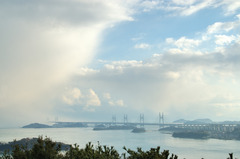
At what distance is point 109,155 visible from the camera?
14.9m

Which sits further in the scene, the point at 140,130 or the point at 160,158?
the point at 140,130

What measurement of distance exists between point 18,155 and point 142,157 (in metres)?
7.07

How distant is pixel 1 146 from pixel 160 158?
7798cm

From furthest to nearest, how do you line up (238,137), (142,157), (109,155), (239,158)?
(238,137), (239,158), (109,155), (142,157)

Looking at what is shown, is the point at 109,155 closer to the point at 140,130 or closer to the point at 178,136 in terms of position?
the point at 178,136

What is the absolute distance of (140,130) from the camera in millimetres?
172500

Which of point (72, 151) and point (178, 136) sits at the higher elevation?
point (72, 151)

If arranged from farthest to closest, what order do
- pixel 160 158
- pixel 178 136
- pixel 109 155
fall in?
1. pixel 178 136
2. pixel 109 155
3. pixel 160 158

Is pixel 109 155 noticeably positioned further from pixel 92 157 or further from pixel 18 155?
pixel 18 155

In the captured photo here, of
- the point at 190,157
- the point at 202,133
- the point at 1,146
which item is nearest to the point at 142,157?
the point at 190,157

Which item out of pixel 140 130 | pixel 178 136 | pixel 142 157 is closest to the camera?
pixel 142 157

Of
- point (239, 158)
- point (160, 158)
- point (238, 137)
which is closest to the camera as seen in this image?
point (160, 158)

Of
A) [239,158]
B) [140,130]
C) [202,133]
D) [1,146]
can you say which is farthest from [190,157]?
[140,130]

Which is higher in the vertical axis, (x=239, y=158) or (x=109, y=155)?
(x=109, y=155)
